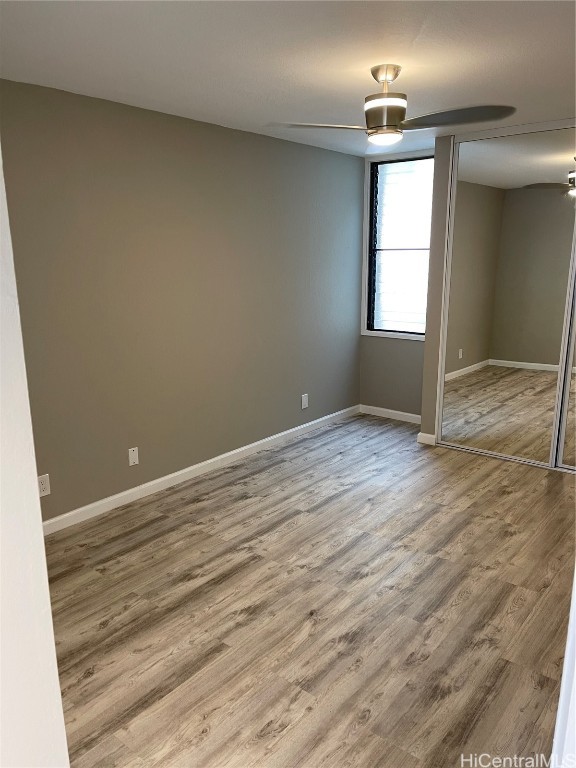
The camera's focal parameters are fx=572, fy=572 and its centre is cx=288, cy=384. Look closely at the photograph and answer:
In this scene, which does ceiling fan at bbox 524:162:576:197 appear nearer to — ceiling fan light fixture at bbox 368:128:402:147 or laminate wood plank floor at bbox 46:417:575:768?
ceiling fan light fixture at bbox 368:128:402:147

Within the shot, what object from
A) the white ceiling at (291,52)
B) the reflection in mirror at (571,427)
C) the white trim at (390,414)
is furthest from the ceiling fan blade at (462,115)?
the white trim at (390,414)

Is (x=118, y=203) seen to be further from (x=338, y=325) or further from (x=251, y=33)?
(x=338, y=325)

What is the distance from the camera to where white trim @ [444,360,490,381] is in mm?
4656

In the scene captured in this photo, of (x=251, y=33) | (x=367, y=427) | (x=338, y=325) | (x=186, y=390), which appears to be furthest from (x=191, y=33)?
(x=367, y=427)

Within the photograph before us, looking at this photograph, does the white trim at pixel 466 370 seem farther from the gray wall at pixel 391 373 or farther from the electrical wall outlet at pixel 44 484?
the electrical wall outlet at pixel 44 484

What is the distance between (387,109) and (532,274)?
2.15m

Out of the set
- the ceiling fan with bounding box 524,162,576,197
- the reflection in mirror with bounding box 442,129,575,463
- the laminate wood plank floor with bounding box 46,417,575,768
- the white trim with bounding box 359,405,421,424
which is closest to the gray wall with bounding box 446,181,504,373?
the reflection in mirror with bounding box 442,129,575,463

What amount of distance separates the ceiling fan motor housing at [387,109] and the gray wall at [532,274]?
1.91 m

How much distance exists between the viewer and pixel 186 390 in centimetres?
408

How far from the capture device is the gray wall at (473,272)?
4406mm

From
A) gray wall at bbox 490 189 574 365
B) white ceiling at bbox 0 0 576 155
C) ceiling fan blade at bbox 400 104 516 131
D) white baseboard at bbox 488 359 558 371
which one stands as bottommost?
white baseboard at bbox 488 359 558 371

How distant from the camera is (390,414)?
5727 millimetres

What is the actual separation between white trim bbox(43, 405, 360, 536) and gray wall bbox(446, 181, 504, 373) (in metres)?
1.50

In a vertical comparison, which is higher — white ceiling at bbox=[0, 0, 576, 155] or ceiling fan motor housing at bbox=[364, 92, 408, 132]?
white ceiling at bbox=[0, 0, 576, 155]
